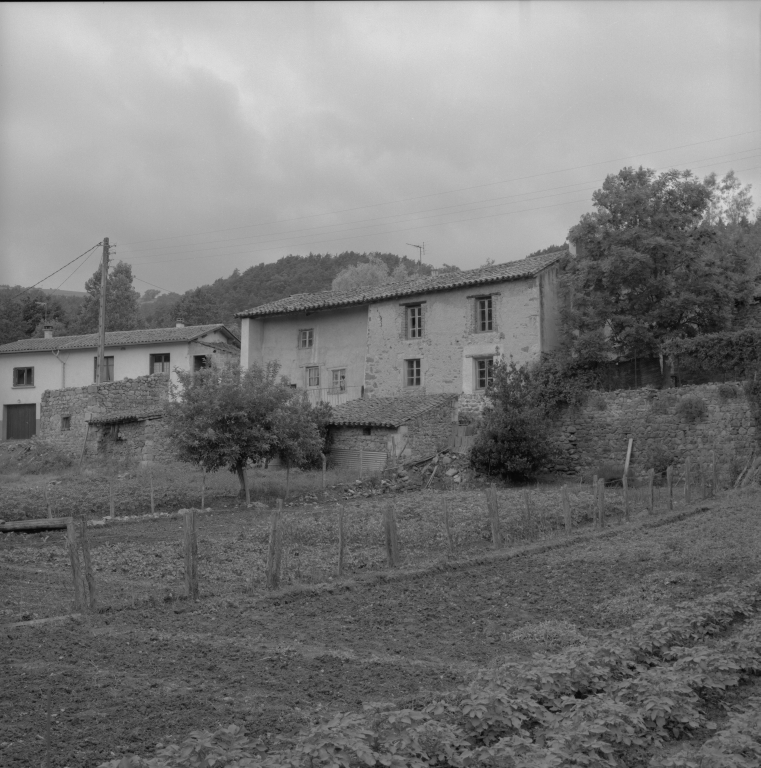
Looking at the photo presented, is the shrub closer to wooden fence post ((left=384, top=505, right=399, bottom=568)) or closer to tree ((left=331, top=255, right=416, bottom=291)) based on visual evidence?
wooden fence post ((left=384, top=505, right=399, bottom=568))

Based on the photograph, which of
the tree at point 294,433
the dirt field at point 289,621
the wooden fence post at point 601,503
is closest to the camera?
the dirt field at point 289,621

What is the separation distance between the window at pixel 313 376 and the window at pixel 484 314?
9091 mm

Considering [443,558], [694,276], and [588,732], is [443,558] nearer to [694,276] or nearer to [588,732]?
[588,732]

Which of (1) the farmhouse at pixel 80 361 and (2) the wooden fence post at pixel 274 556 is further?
(1) the farmhouse at pixel 80 361

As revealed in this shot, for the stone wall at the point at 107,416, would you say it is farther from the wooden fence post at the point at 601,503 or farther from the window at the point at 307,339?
the wooden fence post at the point at 601,503

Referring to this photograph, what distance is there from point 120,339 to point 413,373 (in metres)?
16.6

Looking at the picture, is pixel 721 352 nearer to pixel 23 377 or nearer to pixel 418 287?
pixel 418 287

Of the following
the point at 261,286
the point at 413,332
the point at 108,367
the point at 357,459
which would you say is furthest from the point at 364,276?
the point at 357,459

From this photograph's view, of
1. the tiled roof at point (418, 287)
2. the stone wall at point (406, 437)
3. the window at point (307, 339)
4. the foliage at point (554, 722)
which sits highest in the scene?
the tiled roof at point (418, 287)

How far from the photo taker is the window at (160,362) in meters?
44.8

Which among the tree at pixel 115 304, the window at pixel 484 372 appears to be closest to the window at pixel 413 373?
the window at pixel 484 372

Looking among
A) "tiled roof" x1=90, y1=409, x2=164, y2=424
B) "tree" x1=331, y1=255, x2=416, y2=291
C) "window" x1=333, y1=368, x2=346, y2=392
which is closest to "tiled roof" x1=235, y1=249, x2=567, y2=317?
"window" x1=333, y1=368, x2=346, y2=392

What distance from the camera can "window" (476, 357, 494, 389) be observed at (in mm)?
37406

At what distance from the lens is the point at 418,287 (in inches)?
1535
